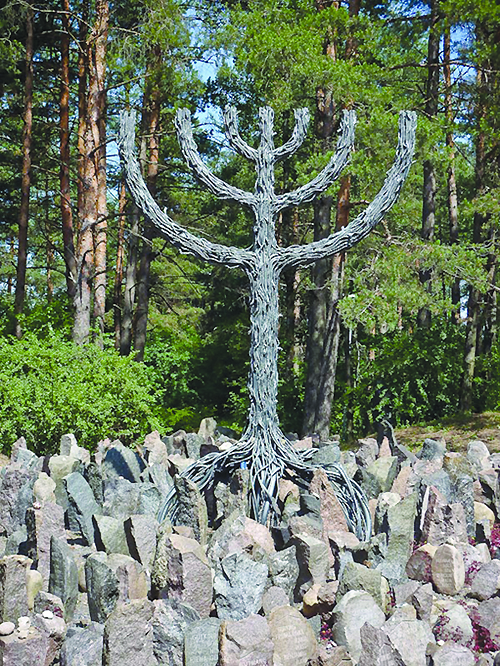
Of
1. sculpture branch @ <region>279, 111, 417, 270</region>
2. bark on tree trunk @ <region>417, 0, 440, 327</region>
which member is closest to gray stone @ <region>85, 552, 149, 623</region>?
sculpture branch @ <region>279, 111, 417, 270</region>

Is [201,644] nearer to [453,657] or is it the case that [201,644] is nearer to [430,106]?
[453,657]

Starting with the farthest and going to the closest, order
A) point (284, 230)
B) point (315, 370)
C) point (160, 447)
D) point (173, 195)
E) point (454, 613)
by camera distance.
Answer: point (173, 195) < point (284, 230) < point (315, 370) < point (160, 447) < point (454, 613)

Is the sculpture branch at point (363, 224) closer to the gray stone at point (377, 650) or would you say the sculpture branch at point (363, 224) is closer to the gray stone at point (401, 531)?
the gray stone at point (401, 531)

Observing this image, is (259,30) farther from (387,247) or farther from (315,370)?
(315,370)

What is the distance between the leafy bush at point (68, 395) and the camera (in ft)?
28.0

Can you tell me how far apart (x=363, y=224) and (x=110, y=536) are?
2592mm

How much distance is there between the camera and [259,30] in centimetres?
1030

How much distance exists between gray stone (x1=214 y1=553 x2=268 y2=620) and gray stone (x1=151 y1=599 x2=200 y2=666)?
7.9 inches

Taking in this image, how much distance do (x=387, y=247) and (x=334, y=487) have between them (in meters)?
6.25

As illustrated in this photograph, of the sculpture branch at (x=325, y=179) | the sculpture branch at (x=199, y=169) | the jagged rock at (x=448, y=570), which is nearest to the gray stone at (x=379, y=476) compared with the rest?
the jagged rock at (x=448, y=570)

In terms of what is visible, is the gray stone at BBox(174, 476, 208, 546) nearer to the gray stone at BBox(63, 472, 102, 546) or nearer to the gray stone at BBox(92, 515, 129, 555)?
the gray stone at BBox(92, 515, 129, 555)

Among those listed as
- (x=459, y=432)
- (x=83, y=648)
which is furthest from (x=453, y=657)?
(x=459, y=432)

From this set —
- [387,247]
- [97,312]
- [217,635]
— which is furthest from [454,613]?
[97,312]

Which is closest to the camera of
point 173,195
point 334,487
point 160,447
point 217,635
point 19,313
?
point 217,635
